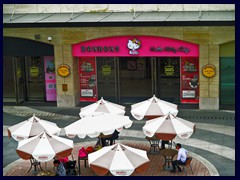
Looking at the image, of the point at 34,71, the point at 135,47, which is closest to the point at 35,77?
the point at 34,71

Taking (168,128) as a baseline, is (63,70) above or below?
above

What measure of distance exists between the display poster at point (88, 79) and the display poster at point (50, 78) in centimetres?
177

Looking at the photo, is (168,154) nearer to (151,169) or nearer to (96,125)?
(151,169)

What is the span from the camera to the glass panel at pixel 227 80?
27641 mm

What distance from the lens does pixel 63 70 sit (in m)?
29.3

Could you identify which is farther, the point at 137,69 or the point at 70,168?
the point at 137,69

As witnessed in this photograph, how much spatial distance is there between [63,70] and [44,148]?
1206 centimetres

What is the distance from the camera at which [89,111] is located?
21.9 metres

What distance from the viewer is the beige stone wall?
27078mm

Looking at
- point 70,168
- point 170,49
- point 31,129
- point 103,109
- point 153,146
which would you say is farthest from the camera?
point 170,49

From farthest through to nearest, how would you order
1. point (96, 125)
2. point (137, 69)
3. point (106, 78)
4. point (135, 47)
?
point (106, 78) < point (137, 69) < point (135, 47) < point (96, 125)

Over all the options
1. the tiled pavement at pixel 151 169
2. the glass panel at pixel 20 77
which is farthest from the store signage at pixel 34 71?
the tiled pavement at pixel 151 169

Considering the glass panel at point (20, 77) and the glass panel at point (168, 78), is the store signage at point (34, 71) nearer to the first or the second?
the glass panel at point (20, 77)

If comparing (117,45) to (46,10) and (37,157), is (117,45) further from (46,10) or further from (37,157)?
(37,157)
